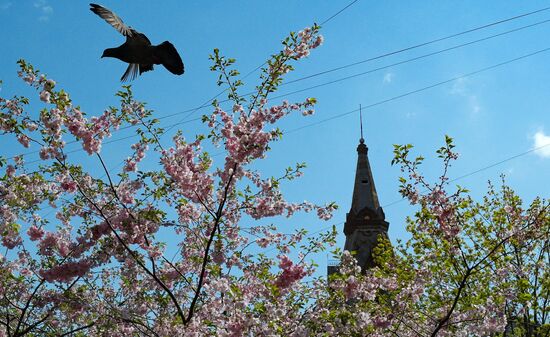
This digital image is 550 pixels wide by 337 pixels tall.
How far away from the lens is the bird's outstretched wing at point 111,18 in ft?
24.3

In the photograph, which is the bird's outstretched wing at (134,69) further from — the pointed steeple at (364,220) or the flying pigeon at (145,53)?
the pointed steeple at (364,220)

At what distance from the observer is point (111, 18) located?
7496 mm

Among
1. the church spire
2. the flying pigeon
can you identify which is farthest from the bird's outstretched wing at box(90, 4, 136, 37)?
the church spire

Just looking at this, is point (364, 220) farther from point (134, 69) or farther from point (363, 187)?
point (134, 69)

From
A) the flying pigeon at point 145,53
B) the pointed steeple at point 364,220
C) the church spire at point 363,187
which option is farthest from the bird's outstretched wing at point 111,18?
the church spire at point 363,187

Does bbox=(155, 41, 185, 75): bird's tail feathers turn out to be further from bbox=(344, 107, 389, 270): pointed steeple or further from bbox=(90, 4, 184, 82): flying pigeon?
bbox=(344, 107, 389, 270): pointed steeple

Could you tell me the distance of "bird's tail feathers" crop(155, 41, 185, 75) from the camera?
8422mm

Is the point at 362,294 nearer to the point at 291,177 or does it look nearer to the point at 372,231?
the point at 291,177

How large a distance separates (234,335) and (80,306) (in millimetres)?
3610

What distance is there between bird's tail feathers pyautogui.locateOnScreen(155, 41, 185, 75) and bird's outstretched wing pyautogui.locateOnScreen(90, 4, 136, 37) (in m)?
0.68

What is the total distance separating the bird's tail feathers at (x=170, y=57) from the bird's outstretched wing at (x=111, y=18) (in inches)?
26.7

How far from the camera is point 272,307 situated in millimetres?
8227

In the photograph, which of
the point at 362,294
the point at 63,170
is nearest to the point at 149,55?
the point at 63,170

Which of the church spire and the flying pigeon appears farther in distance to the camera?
the church spire
